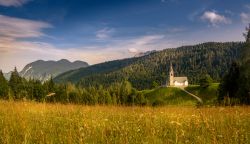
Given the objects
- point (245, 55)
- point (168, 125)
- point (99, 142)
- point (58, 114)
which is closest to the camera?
point (99, 142)

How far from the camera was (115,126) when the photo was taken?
7.23 metres

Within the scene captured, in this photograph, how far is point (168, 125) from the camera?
759cm

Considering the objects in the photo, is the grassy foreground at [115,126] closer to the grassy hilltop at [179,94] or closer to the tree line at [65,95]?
the tree line at [65,95]

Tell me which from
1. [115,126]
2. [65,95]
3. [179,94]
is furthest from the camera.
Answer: [179,94]

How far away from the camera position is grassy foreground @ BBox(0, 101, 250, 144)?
19.1 ft

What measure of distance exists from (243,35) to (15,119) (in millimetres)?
27357

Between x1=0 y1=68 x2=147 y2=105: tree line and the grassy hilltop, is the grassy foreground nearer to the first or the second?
x1=0 y1=68 x2=147 y2=105: tree line

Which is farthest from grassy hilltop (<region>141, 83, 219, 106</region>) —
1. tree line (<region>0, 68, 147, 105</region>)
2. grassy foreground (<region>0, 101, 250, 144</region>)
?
grassy foreground (<region>0, 101, 250, 144</region>)

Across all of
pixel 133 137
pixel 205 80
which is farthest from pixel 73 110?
pixel 205 80

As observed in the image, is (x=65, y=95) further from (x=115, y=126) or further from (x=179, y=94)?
(x=179, y=94)

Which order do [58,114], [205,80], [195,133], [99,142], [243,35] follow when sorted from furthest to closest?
[205,80], [243,35], [58,114], [195,133], [99,142]

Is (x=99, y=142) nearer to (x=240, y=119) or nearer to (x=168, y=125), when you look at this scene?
(x=168, y=125)

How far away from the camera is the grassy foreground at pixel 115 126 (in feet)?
19.1

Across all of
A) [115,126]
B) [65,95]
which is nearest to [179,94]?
[65,95]
